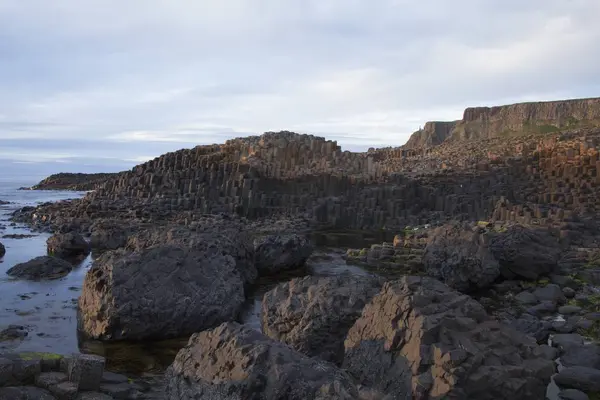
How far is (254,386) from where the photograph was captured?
485 centimetres

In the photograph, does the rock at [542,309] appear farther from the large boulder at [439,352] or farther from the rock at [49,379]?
the rock at [49,379]

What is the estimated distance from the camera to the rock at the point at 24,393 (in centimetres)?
597

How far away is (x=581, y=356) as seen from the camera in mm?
8164

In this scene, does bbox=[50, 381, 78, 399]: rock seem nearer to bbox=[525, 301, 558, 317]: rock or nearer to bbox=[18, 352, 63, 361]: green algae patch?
bbox=[18, 352, 63, 361]: green algae patch

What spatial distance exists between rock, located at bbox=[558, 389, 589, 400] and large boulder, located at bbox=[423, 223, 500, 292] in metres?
6.80

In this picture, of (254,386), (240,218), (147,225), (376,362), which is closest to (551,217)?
(240,218)

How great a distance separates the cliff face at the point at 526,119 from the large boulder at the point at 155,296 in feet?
283

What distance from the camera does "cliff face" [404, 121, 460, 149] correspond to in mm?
128625

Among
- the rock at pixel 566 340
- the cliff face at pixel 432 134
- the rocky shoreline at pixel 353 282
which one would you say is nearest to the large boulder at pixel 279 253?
the rocky shoreline at pixel 353 282

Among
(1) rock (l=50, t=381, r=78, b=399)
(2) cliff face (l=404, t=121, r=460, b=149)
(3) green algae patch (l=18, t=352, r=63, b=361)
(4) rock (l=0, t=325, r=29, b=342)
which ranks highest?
(2) cliff face (l=404, t=121, r=460, b=149)

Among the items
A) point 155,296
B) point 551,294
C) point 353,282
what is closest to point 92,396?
point 155,296

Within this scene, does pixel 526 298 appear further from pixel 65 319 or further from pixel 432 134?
pixel 432 134

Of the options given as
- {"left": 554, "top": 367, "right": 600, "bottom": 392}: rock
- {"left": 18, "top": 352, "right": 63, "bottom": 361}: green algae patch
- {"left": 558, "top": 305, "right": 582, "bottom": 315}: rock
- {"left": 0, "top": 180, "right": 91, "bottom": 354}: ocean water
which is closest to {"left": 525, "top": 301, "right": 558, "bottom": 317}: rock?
{"left": 558, "top": 305, "right": 582, "bottom": 315}: rock

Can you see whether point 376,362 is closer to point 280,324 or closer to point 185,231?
point 280,324
